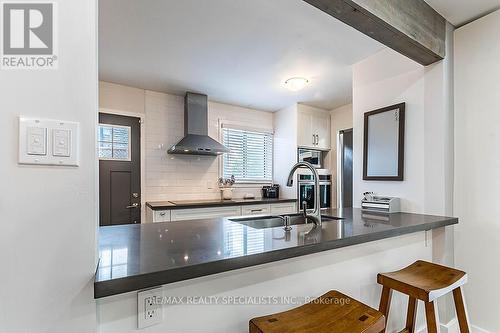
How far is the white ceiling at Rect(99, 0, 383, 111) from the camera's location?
1911mm

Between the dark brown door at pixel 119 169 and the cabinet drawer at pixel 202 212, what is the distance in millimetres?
704

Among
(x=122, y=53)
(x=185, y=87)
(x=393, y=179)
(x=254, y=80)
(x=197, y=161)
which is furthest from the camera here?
(x=197, y=161)

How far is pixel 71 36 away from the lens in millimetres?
717

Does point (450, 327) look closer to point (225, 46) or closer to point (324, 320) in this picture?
point (324, 320)

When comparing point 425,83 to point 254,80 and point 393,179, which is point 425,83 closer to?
point 393,179

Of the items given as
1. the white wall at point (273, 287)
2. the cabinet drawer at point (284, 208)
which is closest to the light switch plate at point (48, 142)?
the white wall at point (273, 287)

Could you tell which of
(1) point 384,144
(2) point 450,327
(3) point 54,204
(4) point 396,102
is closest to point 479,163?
(1) point 384,144

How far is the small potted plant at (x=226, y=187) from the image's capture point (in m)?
3.96

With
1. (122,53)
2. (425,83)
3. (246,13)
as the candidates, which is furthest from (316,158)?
(122,53)

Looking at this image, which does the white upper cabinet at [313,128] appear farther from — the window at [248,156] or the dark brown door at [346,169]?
the window at [248,156]

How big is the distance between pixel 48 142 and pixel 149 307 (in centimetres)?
62

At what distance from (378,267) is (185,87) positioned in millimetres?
3053

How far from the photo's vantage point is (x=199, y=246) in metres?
Answer: 1.08

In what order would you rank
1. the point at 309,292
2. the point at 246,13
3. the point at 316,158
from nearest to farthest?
1. the point at 309,292
2. the point at 246,13
3. the point at 316,158
